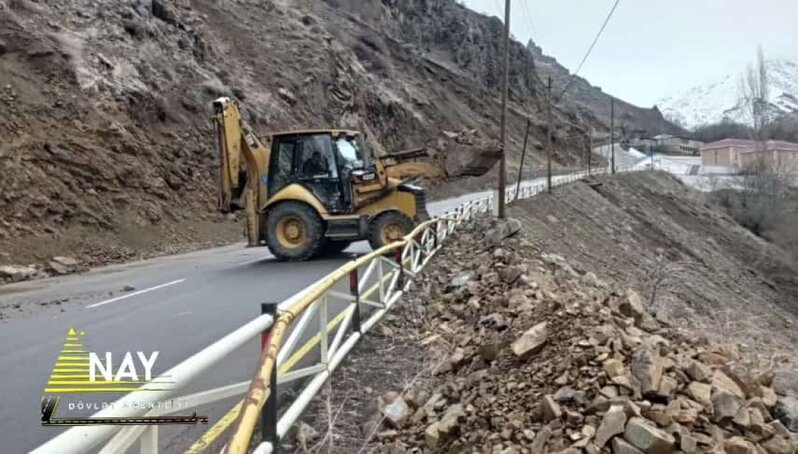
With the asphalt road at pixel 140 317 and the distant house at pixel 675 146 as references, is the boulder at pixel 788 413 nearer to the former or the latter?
the asphalt road at pixel 140 317

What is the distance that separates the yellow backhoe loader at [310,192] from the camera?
13836 mm

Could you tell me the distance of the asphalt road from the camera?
4.93 m

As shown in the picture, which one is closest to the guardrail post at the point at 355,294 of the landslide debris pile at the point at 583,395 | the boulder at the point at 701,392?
the landslide debris pile at the point at 583,395

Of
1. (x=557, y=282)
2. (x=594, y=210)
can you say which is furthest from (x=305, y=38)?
(x=557, y=282)

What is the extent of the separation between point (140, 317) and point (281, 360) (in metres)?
4.89

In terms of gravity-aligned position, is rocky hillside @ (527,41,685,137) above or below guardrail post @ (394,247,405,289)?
above

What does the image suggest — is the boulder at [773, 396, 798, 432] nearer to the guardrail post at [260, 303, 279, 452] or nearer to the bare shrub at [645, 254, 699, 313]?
the guardrail post at [260, 303, 279, 452]

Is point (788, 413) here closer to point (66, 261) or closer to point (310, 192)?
point (310, 192)

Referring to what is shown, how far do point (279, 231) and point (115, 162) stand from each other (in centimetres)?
798

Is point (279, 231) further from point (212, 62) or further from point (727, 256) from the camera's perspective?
point (727, 256)

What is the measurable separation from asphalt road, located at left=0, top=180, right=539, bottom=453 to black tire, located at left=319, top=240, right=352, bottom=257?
39cm

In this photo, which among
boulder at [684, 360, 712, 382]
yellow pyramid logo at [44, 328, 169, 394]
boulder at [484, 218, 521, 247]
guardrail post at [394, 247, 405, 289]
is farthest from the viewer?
boulder at [484, 218, 521, 247]

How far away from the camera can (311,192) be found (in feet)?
46.0

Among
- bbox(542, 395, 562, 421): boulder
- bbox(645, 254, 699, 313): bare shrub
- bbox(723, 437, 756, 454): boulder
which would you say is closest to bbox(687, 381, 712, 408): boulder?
bbox(723, 437, 756, 454): boulder
